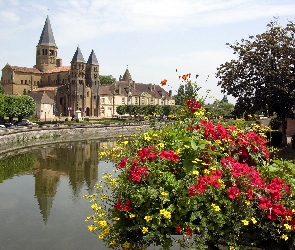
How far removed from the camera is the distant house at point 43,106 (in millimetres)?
84688

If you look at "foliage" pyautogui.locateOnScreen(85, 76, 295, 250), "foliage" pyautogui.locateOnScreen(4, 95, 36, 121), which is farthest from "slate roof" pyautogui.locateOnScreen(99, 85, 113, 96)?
"foliage" pyautogui.locateOnScreen(85, 76, 295, 250)

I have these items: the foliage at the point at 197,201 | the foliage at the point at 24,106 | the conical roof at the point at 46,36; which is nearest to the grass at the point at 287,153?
the foliage at the point at 197,201

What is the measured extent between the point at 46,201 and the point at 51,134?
34157mm

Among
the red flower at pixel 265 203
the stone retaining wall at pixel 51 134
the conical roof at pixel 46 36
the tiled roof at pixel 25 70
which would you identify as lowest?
the stone retaining wall at pixel 51 134

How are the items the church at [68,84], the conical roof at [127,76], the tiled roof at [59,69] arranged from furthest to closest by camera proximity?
the conical roof at [127,76] → the tiled roof at [59,69] → the church at [68,84]

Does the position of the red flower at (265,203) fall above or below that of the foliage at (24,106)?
below

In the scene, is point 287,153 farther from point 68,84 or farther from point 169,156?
point 68,84

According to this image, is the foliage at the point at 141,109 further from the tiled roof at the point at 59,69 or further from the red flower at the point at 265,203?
the red flower at the point at 265,203

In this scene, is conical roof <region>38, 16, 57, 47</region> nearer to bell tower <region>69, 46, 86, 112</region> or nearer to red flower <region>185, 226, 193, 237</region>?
bell tower <region>69, 46, 86, 112</region>

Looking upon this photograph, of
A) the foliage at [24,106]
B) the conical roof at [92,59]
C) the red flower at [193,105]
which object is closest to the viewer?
the red flower at [193,105]

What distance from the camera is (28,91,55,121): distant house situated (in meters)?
84.7

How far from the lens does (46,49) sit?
103500 millimetres

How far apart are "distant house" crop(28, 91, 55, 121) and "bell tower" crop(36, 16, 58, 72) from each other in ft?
63.6

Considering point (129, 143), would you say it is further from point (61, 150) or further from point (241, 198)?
point (61, 150)
